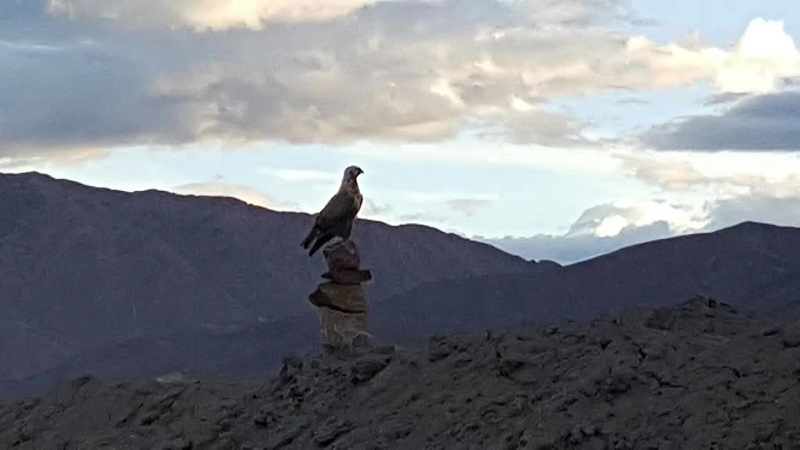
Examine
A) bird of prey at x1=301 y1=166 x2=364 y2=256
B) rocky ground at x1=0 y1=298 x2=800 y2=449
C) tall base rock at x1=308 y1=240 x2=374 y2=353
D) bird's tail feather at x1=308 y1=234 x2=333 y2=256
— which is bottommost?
rocky ground at x1=0 y1=298 x2=800 y2=449

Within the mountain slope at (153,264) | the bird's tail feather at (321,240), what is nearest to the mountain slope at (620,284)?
the mountain slope at (153,264)

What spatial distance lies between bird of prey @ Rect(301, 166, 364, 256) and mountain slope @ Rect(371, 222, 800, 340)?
42.7m

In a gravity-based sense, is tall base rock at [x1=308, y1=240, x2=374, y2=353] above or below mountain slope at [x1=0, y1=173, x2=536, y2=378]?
below

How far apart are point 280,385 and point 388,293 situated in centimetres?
6454

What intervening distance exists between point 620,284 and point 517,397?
172 ft

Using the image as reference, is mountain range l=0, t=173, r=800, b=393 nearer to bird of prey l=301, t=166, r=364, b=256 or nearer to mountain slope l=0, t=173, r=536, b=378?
mountain slope l=0, t=173, r=536, b=378

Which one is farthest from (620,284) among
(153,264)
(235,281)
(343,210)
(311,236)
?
(343,210)

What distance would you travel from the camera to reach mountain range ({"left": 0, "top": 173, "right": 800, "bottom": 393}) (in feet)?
193

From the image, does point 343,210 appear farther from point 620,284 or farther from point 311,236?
point 620,284

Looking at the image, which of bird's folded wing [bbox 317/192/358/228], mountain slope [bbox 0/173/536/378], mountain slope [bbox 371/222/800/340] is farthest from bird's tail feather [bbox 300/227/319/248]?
mountain slope [bbox 0/173/536/378]

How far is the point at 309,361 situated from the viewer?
12438 mm

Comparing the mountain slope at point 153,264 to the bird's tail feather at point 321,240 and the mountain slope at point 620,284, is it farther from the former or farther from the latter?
the bird's tail feather at point 321,240

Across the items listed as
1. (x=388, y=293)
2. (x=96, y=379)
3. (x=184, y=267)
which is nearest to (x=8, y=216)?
(x=184, y=267)

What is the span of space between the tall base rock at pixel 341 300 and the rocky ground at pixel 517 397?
884 mm
